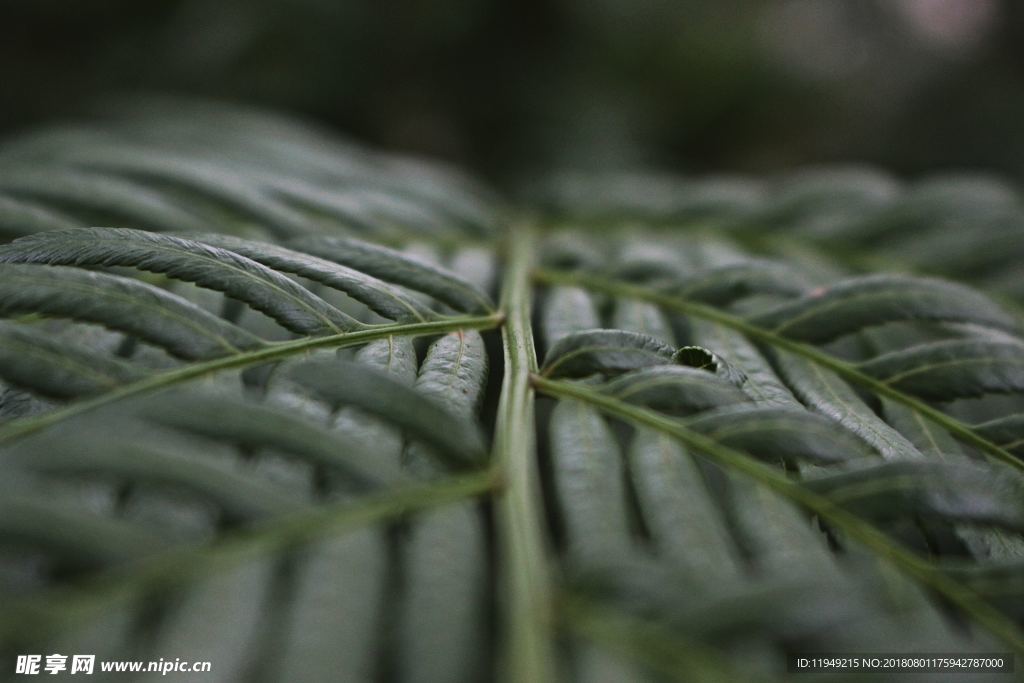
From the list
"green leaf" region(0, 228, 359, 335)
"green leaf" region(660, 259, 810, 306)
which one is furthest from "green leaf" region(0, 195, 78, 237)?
"green leaf" region(660, 259, 810, 306)

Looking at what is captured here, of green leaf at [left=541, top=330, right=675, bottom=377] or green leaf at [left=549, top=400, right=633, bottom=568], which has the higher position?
green leaf at [left=541, top=330, right=675, bottom=377]

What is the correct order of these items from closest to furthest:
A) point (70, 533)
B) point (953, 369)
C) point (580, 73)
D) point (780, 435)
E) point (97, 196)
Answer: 1. point (70, 533)
2. point (780, 435)
3. point (953, 369)
4. point (97, 196)
5. point (580, 73)

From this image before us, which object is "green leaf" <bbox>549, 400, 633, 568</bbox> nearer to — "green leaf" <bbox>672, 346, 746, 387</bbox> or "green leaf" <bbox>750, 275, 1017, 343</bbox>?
"green leaf" <bbox>672, 346, 746, 387</bbox>

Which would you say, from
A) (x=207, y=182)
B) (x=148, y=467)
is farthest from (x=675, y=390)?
(x=207, y=182)

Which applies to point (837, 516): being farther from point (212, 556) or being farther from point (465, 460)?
point (212, 556)

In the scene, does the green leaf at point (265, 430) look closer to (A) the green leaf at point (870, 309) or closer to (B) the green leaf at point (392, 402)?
(B) the green leaf at point (392, 402)

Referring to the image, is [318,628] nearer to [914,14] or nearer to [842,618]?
[842,618]
